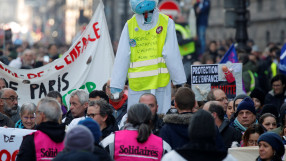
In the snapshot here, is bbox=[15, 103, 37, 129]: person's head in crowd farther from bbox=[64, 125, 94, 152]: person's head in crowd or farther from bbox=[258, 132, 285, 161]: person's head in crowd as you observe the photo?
bbox=[64, 125, 94, 152]: person's head in crowd

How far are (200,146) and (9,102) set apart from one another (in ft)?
15.8

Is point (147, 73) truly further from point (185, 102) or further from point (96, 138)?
point (96, 138)

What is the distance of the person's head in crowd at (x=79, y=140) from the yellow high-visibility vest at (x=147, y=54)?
3.69 m

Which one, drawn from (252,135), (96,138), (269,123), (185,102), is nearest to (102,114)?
(185,102)

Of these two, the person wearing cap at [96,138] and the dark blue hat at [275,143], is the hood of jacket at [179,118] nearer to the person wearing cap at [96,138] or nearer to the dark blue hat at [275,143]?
the dark blue hat at [275,143]

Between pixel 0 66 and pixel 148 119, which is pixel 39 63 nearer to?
pixel 0 66

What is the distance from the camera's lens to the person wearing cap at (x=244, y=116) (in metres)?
9.38

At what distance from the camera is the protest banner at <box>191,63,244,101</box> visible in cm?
1124

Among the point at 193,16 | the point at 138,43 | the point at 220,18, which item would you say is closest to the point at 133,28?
the point at 138,43

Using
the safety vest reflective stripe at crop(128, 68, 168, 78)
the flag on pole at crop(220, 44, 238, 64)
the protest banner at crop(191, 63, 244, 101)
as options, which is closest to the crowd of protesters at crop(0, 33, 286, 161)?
the safety vest reflective stripe at crop(128, 68, 168, 78)

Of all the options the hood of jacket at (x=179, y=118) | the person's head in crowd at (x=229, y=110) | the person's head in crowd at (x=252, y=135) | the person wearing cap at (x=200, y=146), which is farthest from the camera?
the person's head in crowd at (x=229, y=110)

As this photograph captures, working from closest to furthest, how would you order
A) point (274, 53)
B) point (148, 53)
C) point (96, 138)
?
1. point (96, 138)
2. point (148, 53)
3. point (274, 53)

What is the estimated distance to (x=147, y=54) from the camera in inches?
374

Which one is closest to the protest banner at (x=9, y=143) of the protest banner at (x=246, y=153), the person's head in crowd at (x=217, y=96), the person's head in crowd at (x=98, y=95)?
the person's head in crowd at (x=98, y=95)
